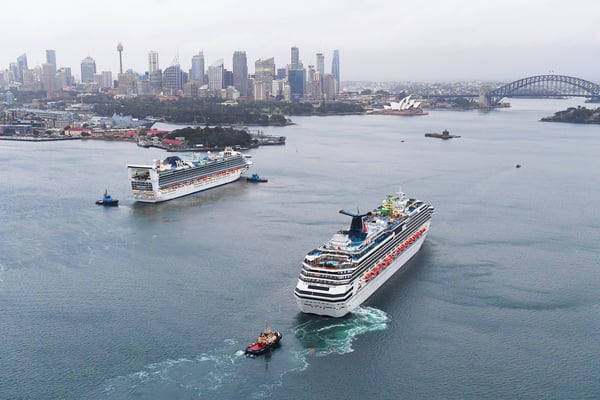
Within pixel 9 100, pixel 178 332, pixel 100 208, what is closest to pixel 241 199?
pixel 100 208

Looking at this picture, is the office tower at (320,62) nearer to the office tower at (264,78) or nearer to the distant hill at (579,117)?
the office tower at (264,78)

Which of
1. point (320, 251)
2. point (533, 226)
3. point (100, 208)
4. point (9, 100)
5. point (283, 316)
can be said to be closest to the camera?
point (283, 316)

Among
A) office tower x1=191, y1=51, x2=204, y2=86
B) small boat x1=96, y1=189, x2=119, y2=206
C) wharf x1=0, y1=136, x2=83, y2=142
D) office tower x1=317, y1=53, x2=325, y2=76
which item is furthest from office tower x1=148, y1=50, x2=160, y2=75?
small boat x1=96, y1=189, x2=119, y2=206

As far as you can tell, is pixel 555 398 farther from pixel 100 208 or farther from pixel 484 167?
pixel 484 167

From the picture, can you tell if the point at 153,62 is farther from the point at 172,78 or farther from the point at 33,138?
the point at 33,138

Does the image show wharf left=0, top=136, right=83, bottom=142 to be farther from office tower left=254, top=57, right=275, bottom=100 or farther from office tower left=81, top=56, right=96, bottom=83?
office tower left=81, top=56, right=96, bottom=83

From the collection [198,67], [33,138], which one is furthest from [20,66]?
[33,138]
